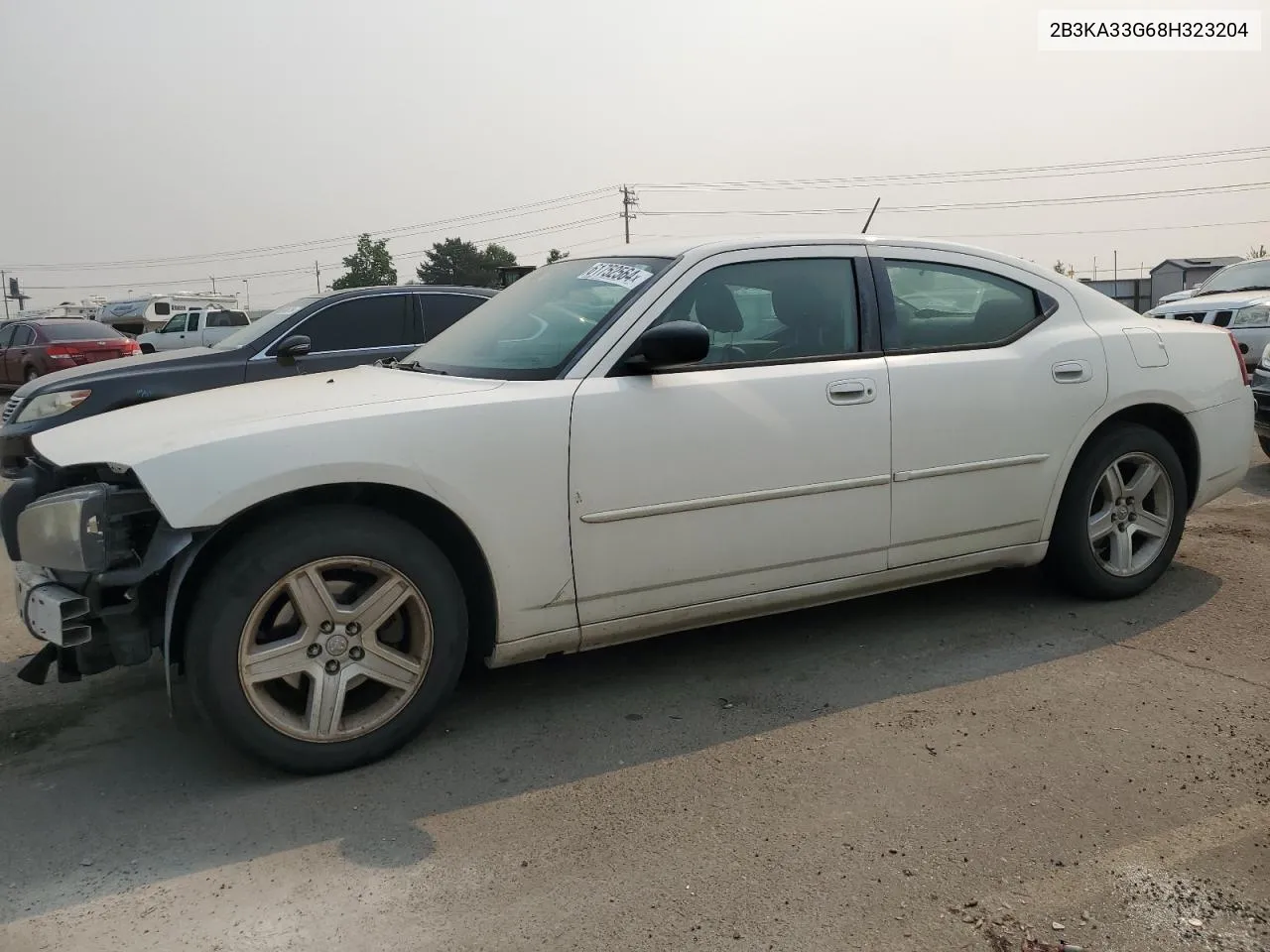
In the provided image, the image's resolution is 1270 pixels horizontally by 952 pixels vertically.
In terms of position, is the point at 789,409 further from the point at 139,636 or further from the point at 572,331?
the point at 139,636

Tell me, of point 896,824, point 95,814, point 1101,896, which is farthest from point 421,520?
point 1101,896

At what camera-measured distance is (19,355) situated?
17.1 m

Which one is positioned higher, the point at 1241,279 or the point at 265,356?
the point at 1241,279

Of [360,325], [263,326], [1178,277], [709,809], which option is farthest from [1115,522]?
[1178,277]

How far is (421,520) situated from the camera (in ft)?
10.4

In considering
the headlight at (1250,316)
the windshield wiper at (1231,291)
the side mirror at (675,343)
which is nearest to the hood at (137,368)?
the side mirror at (675,343)

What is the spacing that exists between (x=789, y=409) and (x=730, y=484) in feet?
1.22

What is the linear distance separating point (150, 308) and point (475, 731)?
149 feet

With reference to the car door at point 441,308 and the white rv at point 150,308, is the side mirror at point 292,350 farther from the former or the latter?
the white rv at point 150,308

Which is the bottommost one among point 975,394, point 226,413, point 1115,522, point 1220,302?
→ point 1115,522

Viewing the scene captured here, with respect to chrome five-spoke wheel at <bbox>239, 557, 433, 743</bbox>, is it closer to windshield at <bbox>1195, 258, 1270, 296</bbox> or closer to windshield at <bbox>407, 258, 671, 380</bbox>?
windshield at <bbox>407, 258, 671, 380</bbox>

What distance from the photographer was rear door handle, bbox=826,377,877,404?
12.0 feet

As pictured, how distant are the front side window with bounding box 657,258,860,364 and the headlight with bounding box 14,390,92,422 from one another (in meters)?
Answer: 4.87

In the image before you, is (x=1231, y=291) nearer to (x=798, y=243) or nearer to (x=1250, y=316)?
(x=1250, y=316)
